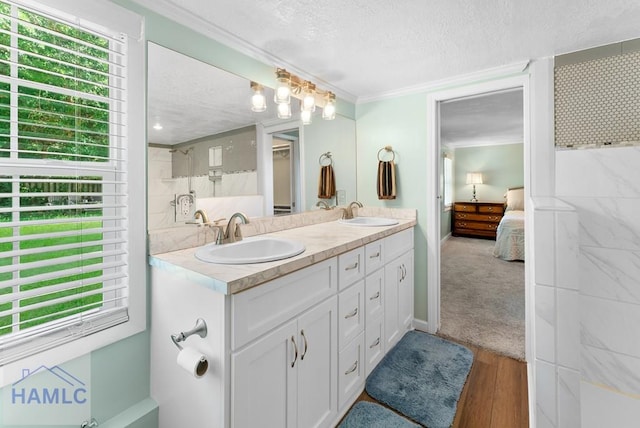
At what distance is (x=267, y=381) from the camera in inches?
43.0

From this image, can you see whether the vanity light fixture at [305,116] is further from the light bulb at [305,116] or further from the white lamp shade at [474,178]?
the white lamp shade at [474,178]

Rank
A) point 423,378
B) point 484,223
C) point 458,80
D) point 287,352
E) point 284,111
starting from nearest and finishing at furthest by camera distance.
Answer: point 287,352 → point 423,378 → point 284,111 → point 458,80 → point 484,223

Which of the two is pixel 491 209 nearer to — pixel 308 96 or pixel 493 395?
A: pixel 493 395

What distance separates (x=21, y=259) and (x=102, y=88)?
73 centimetres

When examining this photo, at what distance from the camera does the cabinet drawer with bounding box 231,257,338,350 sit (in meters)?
0.98

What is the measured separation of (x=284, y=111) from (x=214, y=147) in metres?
0.60

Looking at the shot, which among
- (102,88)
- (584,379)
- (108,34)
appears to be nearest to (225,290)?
(102,88)

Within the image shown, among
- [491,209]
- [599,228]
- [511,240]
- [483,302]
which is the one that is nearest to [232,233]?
[599,228]

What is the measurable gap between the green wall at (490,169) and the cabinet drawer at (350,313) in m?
5.90

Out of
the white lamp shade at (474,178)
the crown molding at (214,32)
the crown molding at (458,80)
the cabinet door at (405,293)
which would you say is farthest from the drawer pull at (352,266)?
the white lamp shade at (474,178)

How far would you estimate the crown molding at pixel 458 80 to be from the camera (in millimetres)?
2016

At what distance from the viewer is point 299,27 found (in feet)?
5.08

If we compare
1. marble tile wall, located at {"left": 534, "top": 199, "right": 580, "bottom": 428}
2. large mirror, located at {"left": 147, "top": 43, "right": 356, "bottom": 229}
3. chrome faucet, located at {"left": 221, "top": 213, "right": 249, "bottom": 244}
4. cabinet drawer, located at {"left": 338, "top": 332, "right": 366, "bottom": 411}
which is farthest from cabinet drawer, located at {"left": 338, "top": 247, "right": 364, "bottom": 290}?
marble tile wall, located at {"left": 534, "top": 199, "right": 580, "bottom": 428}

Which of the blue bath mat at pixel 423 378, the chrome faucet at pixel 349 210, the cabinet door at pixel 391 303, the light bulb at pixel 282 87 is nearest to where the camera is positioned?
the blue bath mat at pixel 423 378
